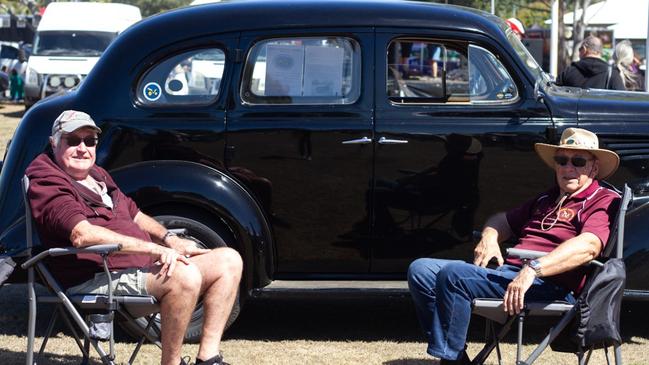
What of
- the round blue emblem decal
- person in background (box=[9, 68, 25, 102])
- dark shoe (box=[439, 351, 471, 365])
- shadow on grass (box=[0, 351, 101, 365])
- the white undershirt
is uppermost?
the round blue emblem decal

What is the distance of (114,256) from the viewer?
15.9 feet

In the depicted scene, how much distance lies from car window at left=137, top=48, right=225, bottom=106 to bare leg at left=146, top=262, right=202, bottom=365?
4.98 feet

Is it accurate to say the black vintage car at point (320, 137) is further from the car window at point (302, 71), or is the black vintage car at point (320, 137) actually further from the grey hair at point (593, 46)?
the grey hair at point (593, 46)

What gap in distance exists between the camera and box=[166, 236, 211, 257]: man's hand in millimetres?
5012

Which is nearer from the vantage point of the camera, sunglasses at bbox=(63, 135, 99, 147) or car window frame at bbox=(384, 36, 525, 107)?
sunglasses at bbox=(63, 135, 99, 147)

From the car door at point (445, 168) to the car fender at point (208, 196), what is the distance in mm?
662

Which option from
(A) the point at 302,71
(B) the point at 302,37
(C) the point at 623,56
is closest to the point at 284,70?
(A) the point at 302,71

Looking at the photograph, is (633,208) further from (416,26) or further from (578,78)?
(578,78)

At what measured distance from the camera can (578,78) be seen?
31.3ft

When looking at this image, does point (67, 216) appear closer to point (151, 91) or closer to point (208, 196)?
point (208, 196)

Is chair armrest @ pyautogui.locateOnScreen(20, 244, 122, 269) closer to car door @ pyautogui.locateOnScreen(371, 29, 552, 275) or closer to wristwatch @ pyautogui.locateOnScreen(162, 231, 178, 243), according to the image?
wristwatch @ pyautogui.locateOnScreen(162, 231, 178, 243)

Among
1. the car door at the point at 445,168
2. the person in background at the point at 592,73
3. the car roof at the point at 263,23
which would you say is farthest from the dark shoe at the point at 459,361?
the person in background at the point at 592,73

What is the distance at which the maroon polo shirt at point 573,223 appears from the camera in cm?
476

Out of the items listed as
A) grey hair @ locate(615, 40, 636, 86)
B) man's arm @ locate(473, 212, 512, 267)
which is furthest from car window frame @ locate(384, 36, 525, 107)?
grey hair @ locate(615, 40, 636, 86)
